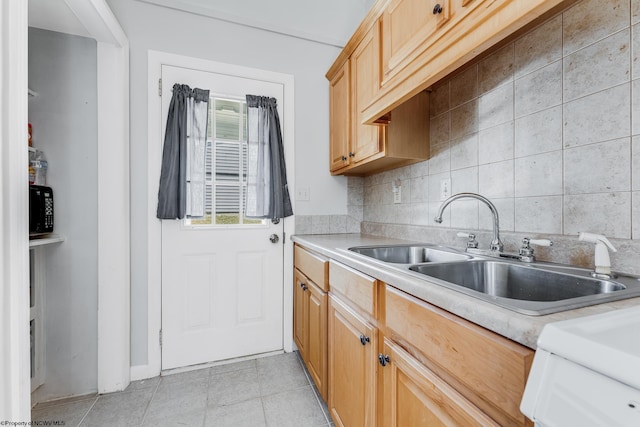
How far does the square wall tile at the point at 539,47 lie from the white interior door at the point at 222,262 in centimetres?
152

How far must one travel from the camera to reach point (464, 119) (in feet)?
4.53

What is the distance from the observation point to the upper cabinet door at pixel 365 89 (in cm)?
139

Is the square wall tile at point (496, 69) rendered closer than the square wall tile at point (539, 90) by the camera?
No

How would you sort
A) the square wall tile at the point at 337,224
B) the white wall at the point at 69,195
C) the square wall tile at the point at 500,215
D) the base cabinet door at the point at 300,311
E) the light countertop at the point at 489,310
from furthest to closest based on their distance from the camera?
1. the square wall tile at the point at 337,224
2. the base cabinet door at the point at 300,311
3. the white wall at the point at 69,195
4. the square wall tile at the point at 500,215
5. the light countertop at the point at 489,310

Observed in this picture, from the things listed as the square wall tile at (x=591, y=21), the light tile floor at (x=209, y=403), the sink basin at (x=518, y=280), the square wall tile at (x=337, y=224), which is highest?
the square wall tile at (x=591, y=21)

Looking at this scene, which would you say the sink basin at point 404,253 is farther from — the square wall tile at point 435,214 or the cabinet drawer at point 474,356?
the cabinet drawer at point 474,356

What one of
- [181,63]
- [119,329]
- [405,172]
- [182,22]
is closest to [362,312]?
[405,172]

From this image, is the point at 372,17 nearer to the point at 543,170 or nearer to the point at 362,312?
the point at 543,170

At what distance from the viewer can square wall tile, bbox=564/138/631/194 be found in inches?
32.2

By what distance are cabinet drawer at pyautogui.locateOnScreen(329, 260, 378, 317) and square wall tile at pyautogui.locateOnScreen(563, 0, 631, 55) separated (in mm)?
1075

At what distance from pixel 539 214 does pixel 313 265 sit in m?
1.09

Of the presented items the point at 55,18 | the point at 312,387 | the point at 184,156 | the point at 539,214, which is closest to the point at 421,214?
the point at 539,214

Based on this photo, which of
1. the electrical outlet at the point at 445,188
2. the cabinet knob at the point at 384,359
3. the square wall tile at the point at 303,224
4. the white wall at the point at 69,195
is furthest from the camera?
the square wall tile at the point at 303,224

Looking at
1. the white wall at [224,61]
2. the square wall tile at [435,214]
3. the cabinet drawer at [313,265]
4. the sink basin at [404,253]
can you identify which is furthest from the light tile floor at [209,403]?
the square wall tile at [435,214]
